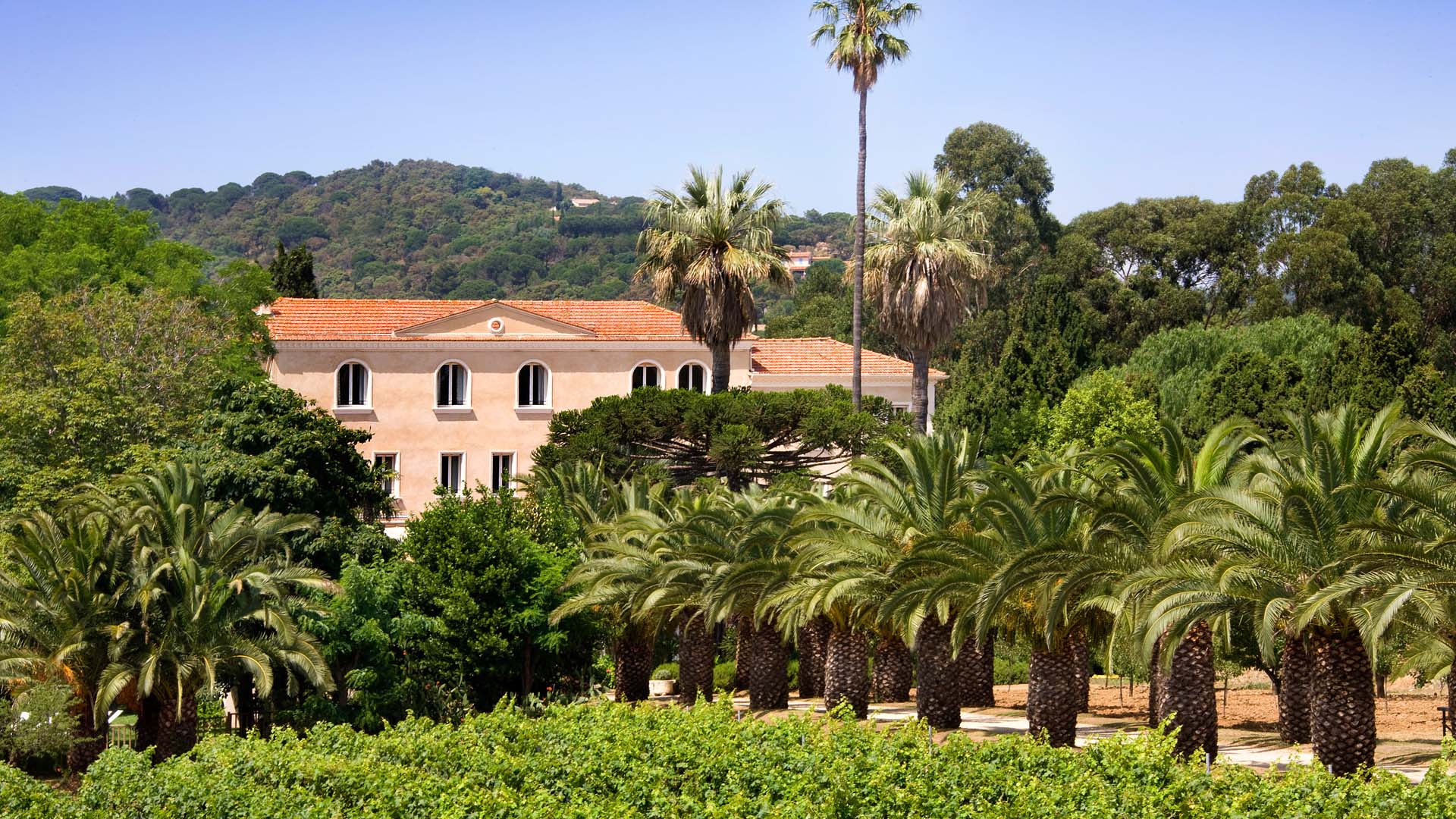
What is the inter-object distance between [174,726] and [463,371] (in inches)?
993

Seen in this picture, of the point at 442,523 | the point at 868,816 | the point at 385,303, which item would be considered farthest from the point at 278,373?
the point at 868,816

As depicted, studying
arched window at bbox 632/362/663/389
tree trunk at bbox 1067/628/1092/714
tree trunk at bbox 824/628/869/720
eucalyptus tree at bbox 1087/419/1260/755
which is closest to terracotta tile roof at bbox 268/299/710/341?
arched window at bbox 632/362/663/389

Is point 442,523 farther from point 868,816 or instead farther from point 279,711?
point 868,816

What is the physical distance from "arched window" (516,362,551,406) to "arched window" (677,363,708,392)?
462 centimetres

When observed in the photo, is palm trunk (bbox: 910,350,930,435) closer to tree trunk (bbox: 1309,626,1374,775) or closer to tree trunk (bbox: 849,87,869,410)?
tree trunk (bbox: 849,87,869,410)

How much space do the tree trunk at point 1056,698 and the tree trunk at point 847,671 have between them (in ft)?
16.3

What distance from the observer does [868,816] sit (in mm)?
18328

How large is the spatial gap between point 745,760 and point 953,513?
881 centimetres

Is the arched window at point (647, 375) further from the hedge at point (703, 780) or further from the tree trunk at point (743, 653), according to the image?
the hedge at point (703, 780)

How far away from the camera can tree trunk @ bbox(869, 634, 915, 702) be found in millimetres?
34562

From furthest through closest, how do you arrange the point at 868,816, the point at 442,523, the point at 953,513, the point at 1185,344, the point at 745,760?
1. the point at 1185,344
2. the point at 442,523
3. the point at 953,513
4. the point at 745,760
5. the point at 868,816

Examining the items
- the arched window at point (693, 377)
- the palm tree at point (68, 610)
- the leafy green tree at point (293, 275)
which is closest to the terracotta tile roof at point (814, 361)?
the arched window at point (693, 377)

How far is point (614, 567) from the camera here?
34.1 meters

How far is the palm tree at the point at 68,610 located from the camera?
29266 mm
